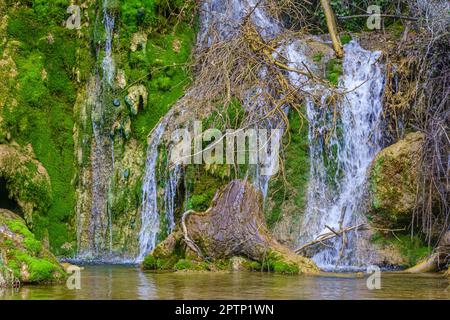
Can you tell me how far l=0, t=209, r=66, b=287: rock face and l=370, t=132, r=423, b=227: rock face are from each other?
186 inches

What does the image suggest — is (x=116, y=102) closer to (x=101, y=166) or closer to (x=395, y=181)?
(x=101, y=166)

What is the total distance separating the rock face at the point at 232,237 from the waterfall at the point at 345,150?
4.68 ft

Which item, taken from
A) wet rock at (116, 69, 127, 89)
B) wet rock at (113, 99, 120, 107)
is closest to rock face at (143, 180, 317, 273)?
wet rock at (113, 99, 120, 107)

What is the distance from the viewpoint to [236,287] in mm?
7863

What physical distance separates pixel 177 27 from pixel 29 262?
6.89 m

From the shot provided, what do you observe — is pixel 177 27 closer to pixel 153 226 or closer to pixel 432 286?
pixel 153 226

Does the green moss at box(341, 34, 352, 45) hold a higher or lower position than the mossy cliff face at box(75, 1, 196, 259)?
higher

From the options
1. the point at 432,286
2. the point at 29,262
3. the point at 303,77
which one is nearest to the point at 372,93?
the point at 303,77

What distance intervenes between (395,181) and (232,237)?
2.61 meters

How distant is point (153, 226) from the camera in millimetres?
12141

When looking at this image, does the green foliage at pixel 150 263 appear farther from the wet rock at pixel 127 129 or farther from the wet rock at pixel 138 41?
the wet rock at pixel 138 41

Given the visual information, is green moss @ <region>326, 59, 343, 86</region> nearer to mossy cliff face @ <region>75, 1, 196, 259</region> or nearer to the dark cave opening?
mossy cliff face @ <region>75, 1, 196, 259</region>

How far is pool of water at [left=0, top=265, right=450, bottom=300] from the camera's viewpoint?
23.7ft

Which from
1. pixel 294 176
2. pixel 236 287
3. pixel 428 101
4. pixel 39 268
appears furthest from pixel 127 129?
pixel 236 287
